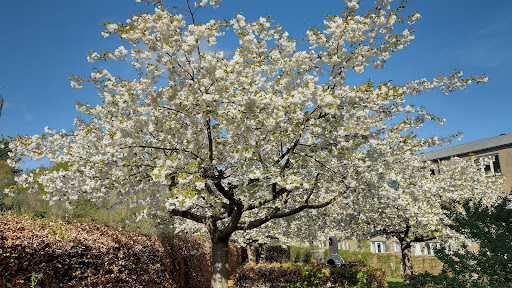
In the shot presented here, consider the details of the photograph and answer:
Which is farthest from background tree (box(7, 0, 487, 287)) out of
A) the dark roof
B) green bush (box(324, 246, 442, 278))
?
the dark roof

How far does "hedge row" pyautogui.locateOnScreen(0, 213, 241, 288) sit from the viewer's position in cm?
540

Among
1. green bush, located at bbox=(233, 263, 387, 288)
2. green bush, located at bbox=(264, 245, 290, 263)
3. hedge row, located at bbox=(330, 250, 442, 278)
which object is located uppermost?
green bush, located at bbox=(233, 263, 387, 288)

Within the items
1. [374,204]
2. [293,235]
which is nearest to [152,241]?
[374,204]

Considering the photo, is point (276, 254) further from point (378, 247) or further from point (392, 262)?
point (378, 247)

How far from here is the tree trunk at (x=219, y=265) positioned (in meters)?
8.65

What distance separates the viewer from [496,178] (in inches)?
806

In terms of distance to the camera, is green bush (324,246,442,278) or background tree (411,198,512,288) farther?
green bush (324,246,442,278)

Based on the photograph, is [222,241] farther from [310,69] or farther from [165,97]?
[310,69]

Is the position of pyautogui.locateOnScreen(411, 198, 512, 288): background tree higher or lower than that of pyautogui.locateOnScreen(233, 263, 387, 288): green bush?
higher

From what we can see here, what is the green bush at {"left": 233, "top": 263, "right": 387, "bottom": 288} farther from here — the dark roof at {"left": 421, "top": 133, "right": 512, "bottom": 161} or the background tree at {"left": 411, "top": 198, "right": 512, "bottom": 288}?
the dark roof at {"left": 421, "top": 133, "right": 512, "bottom": 161}

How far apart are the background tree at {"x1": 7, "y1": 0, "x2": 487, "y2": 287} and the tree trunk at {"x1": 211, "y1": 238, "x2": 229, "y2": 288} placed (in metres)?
0.03

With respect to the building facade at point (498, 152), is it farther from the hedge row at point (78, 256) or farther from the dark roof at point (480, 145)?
the hedge row at point (78, 256)

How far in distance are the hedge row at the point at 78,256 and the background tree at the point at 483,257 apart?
19.9 ft

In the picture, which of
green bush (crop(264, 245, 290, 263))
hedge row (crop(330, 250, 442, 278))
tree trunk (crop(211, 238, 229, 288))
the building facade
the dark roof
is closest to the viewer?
tree trunk (crop(211, 238, 229, 288))
